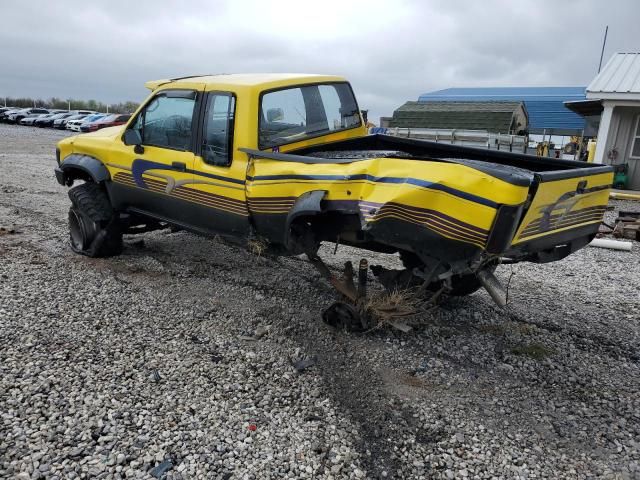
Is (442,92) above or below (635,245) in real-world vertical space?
above

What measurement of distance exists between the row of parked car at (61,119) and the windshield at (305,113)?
2705 cm

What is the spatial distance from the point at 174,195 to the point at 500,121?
19474mm

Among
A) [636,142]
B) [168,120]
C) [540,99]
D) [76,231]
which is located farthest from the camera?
[540,99]

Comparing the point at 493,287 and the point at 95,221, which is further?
the point at 95,221

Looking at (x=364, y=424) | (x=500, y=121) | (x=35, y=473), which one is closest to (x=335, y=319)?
(x=364, y=424)

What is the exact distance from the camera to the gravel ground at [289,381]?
114 inches

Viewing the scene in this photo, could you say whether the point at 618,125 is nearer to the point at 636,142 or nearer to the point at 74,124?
the point at 636,142

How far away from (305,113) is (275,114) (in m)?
0.43

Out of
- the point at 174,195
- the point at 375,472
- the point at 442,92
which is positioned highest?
the point at 442,92

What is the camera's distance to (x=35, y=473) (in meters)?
2.68

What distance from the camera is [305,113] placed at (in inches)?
202

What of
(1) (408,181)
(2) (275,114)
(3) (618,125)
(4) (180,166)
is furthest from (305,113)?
(3) (618,125)

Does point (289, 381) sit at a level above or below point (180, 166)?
below

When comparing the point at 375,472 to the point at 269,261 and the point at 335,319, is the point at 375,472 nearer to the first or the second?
the point at 335,319
